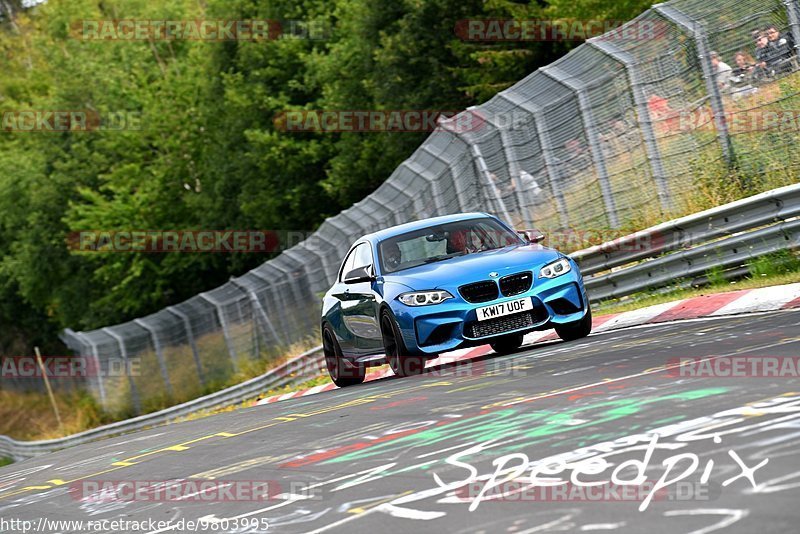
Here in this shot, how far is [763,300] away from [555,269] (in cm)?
188

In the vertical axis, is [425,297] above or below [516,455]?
above

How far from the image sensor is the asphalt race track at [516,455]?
5.27m

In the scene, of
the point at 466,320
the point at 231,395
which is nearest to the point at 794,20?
the point at 466,320

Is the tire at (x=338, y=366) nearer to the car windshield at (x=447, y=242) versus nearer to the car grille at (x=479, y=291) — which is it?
the car windshield at (x=447, y=242)

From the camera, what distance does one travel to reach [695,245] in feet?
48.9

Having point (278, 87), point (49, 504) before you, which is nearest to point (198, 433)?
point (49, 504)

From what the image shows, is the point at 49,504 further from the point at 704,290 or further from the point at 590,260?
the point at 590,260

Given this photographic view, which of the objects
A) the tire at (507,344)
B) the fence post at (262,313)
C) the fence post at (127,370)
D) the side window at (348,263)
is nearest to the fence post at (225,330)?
the fence post at (262,313)

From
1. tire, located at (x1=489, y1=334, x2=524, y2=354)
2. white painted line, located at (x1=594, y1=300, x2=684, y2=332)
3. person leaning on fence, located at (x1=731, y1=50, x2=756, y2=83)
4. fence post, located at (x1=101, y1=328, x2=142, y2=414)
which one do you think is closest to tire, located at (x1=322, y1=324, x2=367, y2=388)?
tire, located at (x1=489, y1=334, x2=524, y2=354)

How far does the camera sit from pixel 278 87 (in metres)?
59.0

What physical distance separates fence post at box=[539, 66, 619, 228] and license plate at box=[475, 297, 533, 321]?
4896 millimetres

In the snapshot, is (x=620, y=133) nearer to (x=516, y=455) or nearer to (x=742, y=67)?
(x=742, y=67)

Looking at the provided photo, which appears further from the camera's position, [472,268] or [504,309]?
[472,268]

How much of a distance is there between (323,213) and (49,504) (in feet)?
161
